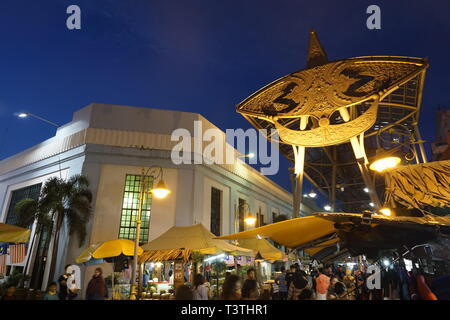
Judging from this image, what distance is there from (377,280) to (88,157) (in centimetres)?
1636

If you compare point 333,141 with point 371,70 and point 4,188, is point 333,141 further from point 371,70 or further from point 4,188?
point 4,188

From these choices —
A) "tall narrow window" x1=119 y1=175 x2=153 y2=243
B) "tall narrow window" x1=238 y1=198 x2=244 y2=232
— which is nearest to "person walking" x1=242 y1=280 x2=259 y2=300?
"tall narrow window" x1=119 y1=175 x2=153 y2=243

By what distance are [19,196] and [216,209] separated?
15.7m

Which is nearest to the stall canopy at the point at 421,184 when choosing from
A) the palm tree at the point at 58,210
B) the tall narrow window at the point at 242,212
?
the palm tree at the point at 58,210

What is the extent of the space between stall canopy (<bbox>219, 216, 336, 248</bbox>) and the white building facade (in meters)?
11.6

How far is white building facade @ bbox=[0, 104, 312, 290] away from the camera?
53.8ft

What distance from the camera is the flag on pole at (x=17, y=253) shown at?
1653 cm

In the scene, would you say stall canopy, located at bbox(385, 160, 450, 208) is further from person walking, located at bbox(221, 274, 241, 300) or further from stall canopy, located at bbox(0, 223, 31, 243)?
stall canopy, located at bbox(0, 223, 31, 243)

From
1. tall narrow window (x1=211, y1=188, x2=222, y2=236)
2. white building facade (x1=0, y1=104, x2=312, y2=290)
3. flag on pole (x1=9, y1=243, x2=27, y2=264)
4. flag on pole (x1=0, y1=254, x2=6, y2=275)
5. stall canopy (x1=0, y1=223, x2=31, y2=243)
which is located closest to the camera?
stall canopy (x1=0, y1=223, x2=31, y2=243)

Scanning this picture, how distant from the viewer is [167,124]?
62.8ft

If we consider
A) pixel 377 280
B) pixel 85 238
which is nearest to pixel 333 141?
pixel 377 280

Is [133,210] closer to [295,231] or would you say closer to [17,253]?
[17,253]

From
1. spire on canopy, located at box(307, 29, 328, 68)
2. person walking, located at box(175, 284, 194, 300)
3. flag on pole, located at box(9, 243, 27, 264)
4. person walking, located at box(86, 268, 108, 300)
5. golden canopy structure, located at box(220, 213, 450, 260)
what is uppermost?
spire on canopy, located at box(307, 29, 328, 68)
